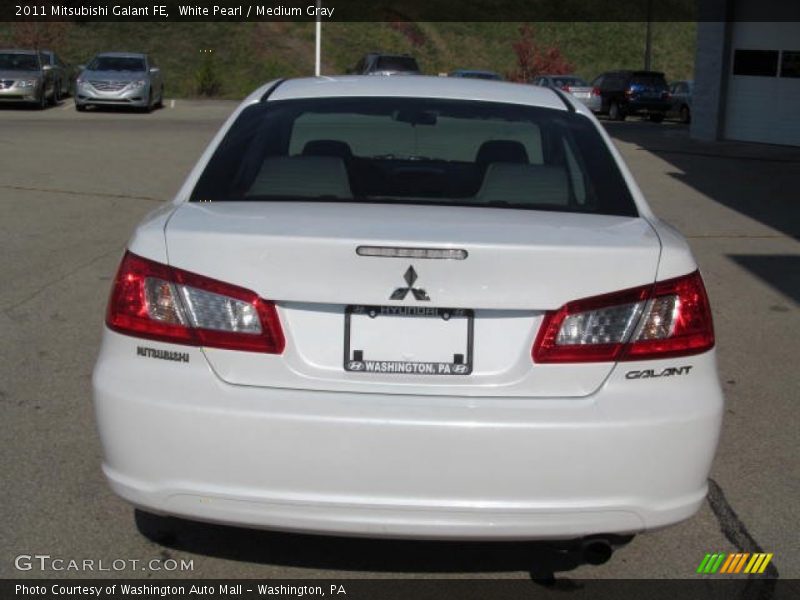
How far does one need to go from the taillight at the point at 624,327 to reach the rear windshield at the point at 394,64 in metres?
30.4

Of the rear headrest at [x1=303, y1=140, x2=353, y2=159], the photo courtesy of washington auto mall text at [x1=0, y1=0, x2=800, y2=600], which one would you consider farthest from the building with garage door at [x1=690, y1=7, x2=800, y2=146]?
the rear headrest at [x1=303, y1=140, x2=353, y2=159]

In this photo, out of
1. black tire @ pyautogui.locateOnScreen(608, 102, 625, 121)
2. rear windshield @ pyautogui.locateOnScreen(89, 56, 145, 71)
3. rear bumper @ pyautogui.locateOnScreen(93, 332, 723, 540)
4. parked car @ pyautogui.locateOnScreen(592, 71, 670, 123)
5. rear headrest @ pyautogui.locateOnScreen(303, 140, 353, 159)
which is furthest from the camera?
black tire @ pyautogui.locateOnScreen(608, 102, 625, 121)

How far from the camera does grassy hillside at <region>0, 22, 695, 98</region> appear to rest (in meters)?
46.5

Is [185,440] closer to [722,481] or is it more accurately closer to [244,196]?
[244,196]

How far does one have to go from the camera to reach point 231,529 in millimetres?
4129

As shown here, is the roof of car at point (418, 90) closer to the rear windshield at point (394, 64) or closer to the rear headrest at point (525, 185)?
the rear headrest at point (525, 185)

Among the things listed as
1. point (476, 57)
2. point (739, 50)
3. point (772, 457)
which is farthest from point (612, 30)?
point (772, 457)

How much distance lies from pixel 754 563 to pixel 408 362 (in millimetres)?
1655

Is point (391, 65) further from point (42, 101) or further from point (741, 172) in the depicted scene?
point (741, 172)

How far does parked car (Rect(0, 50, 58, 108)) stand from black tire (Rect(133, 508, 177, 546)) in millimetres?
26315

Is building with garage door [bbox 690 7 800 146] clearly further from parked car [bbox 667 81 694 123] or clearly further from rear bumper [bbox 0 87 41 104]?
rear bumper [bbox 0 87 41 104]

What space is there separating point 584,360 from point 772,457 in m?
2.20

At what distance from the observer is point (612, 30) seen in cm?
6194

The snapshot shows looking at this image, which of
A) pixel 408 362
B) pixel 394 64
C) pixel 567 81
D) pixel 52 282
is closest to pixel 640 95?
pixel 567 81
